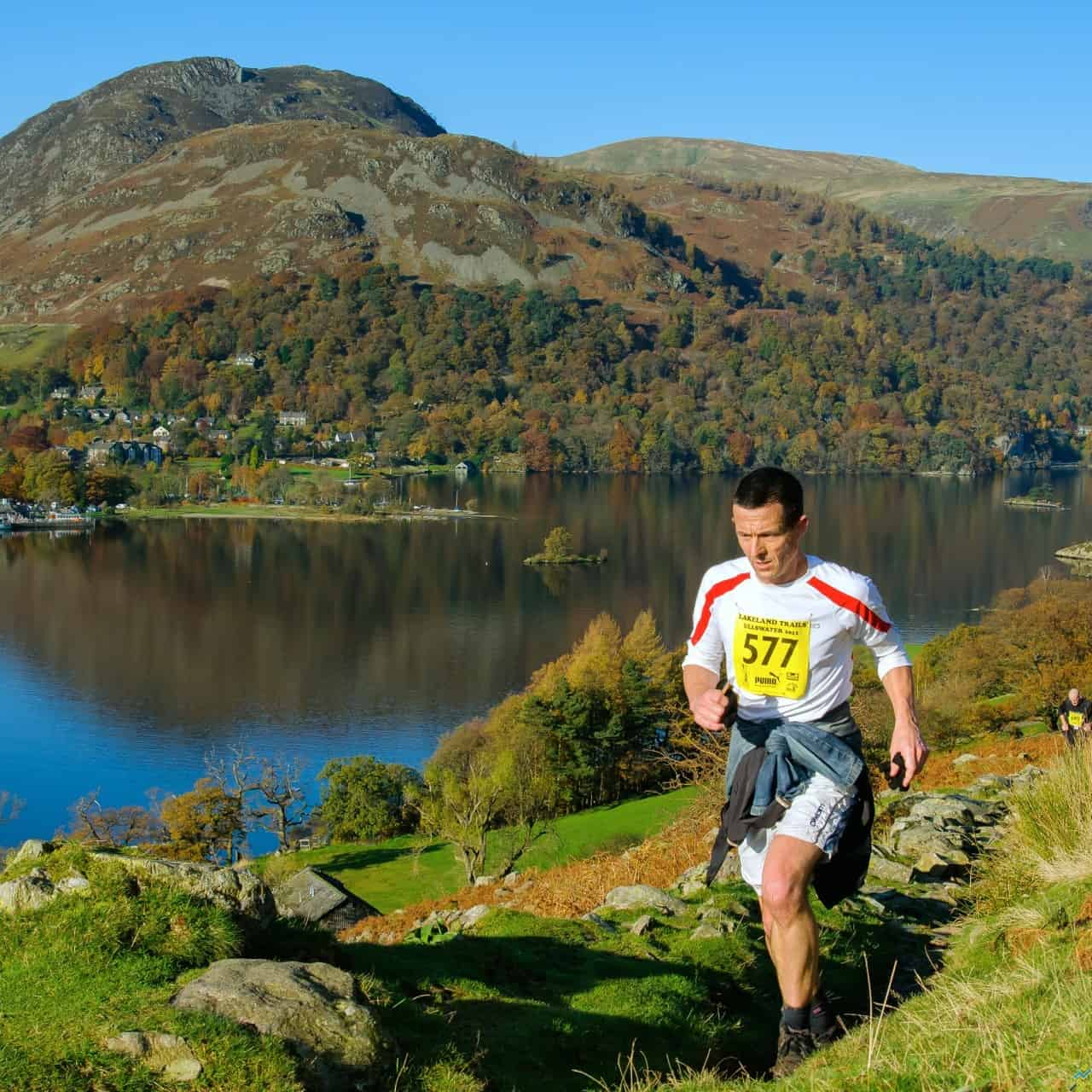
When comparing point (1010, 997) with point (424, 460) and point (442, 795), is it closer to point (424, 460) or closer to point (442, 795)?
point (442, 795)

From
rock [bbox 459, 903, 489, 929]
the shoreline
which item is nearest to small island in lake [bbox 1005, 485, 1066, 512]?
the shoreline

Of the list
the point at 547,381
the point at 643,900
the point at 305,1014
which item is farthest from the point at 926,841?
the point at 547,381

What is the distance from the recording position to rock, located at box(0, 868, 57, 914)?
3791mm

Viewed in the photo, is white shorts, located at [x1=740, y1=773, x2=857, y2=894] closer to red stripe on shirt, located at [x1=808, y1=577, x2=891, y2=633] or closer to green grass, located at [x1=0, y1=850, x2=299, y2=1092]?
red stripe on shirt, located at [x1=808, y1=577, x2=891, y2=633]

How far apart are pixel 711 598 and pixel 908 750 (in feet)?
2.73

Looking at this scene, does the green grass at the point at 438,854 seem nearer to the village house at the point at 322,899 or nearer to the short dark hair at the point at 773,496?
the village house at the point at 322,899

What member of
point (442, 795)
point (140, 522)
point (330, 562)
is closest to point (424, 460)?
point (140, 522)

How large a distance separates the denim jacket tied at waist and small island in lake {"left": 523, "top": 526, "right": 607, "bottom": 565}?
64460mm

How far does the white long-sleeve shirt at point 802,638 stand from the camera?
3.88m

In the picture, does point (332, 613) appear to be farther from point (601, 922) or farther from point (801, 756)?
point (801, 756)

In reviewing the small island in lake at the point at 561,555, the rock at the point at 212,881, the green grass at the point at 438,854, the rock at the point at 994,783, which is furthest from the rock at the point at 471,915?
the small island in lake at the point at 561,555

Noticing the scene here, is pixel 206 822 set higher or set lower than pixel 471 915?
lower

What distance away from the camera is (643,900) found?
20.1ft

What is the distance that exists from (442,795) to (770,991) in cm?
2437
